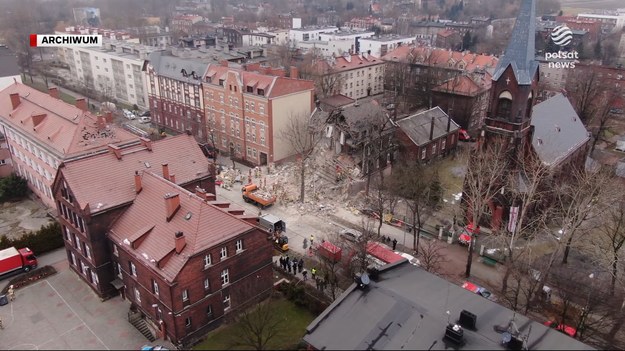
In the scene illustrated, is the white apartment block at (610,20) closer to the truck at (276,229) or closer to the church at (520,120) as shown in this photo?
the church at (520,120)

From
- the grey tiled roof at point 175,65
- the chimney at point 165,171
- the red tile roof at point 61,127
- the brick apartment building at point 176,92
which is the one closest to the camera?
the chimney at point 165,171

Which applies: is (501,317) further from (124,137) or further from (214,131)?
(214,131)

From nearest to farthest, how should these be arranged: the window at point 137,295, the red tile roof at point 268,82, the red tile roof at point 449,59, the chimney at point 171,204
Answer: the chimney at point 171,204 < the window at point 137,295 < the red tile roof at point 268,82 < the red tile roof at point 449,59

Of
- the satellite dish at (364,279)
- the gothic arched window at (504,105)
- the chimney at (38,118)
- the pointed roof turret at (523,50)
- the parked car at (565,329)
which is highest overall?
the pointed roof turret at (523,50)

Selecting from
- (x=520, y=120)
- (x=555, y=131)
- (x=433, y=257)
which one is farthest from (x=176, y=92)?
(x=555, y=131)

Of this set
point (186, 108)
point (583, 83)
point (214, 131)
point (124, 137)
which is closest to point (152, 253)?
point (124, 137)

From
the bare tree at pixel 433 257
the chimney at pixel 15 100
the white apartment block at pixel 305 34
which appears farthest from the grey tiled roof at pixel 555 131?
→ the white apartment block at pixel 305 34

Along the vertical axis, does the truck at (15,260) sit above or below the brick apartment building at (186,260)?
below

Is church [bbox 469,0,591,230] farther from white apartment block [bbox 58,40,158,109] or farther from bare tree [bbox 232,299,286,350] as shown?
white apartment block [bbox 58,40,158,109]
